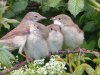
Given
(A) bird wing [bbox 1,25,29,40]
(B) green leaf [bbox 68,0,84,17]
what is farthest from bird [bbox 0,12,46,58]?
(B) green leaf [bbox 68,0,84,17]

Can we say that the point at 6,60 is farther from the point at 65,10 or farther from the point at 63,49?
the point at 65,10

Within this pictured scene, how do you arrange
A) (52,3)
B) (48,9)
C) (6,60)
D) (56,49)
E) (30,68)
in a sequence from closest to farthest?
(6,60), (56,49), (30,68), (52,3), (48,9)

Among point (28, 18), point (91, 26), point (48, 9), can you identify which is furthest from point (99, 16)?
point (28, 18)

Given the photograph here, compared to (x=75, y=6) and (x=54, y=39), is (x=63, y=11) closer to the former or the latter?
(x=75, y=6)

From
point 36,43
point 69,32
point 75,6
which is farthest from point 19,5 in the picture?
point 36,43

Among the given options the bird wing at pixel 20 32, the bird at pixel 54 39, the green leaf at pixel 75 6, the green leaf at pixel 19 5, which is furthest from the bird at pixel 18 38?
the green leaf at pixel 19 5
